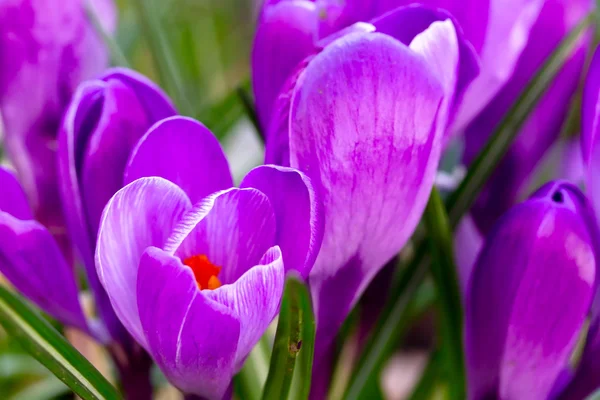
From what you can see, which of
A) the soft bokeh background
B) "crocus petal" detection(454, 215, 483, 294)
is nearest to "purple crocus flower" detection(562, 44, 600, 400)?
"crocus petal" detection(454, 215, 483, 294)

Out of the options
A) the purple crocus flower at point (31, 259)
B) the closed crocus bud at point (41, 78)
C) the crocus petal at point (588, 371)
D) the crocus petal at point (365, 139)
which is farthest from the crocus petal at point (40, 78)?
the crocus petal at point (588, 371)

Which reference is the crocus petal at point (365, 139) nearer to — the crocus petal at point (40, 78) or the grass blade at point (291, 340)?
the grass blade at point (291, 340)

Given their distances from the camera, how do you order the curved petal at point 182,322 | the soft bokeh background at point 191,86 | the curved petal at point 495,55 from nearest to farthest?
1. the curved petal at point 182,322
2. the curved petal at point 495,55
3. the soft bokeh background at point 191,86

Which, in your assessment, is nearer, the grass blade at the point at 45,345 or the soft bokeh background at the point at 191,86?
the grass blade at the point at 45,345

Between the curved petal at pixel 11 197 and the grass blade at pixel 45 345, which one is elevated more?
the curved petal at pixel 11 197

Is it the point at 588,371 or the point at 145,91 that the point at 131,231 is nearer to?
the point at 145,91

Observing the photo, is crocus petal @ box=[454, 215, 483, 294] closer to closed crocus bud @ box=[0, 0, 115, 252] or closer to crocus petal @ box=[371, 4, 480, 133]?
crocus petal @ box=[371, 4, 480, 133]

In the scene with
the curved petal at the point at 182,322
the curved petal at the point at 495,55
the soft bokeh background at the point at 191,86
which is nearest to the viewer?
the curved petal at the point at 182,322

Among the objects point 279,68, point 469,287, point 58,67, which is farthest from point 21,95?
point 469,287

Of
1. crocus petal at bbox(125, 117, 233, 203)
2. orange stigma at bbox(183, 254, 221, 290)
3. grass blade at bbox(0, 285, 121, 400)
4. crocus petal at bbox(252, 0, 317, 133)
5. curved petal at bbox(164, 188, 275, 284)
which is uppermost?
crocus petal at bbox(252, 0, 317, 133)
